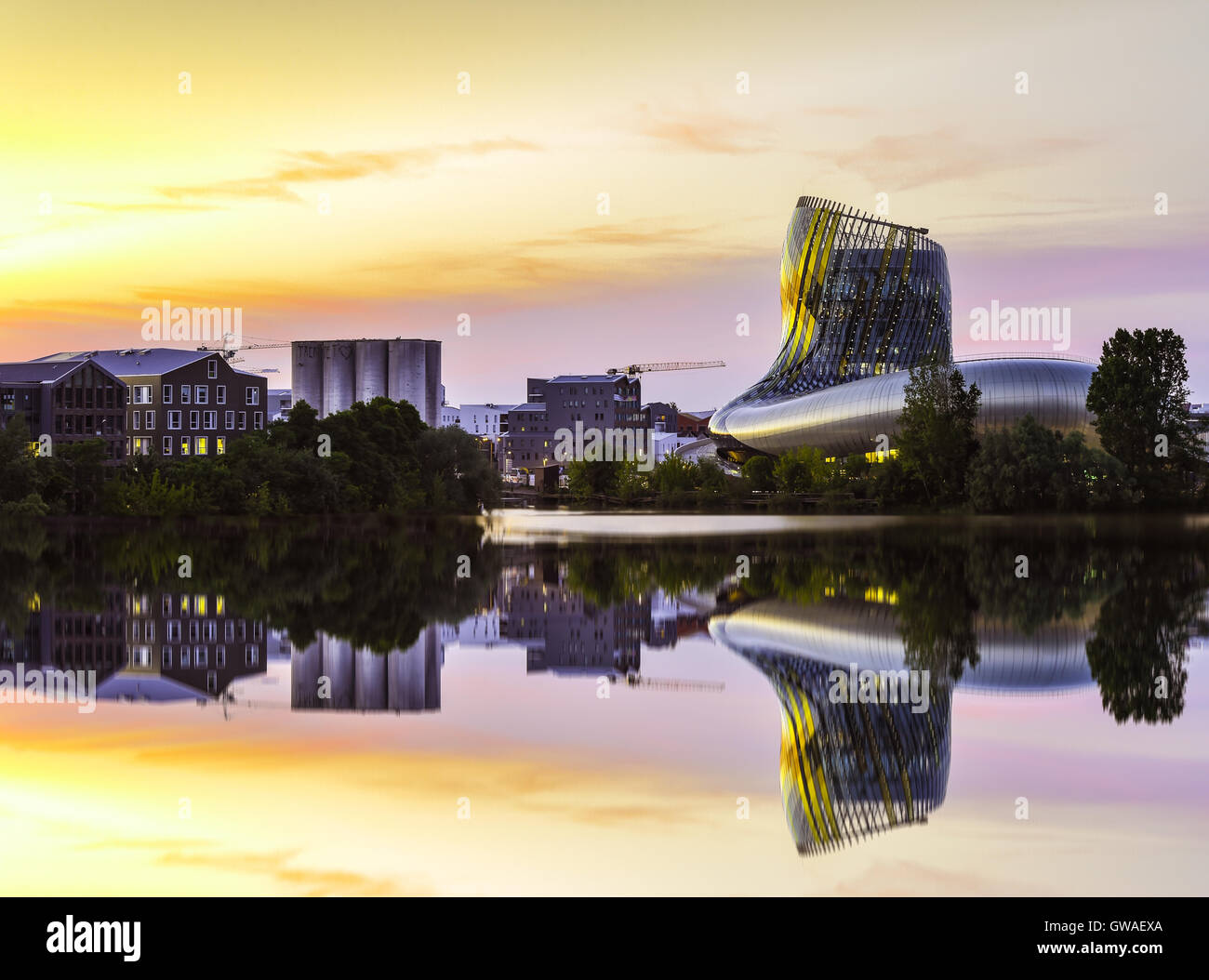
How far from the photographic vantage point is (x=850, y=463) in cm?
7762

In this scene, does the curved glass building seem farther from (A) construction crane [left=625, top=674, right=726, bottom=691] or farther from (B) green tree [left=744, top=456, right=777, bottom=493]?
(A) construction crane [left=625, top=674, right=726, bottom=691]

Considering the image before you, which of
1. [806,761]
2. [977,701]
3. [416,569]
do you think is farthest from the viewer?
[416,569]

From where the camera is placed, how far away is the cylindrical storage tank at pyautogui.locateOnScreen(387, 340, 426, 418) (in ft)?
577

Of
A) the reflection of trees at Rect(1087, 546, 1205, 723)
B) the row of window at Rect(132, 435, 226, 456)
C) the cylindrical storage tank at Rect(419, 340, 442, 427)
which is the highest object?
the cylindrical storage tank at Rect(419, 340, 442, 427)

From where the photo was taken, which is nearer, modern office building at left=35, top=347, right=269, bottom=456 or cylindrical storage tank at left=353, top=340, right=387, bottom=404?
modern office building at left=35, top=347, right=269, bottom=456

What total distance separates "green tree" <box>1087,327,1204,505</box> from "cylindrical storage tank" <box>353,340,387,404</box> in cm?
13061

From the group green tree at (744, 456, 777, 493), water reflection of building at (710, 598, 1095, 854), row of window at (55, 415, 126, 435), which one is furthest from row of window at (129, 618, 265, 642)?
row of window at (55, 415, 126, 435)

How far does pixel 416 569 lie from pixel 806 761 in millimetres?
18859

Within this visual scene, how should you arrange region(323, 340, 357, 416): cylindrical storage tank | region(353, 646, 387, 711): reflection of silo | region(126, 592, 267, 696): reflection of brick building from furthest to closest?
1. region(323, 340, 357, 416): cylindrical storage tank
2. region(126, 592, 267, 696): reflection of brick building
3. region(353, 646, 387, 711): reflection of silo
